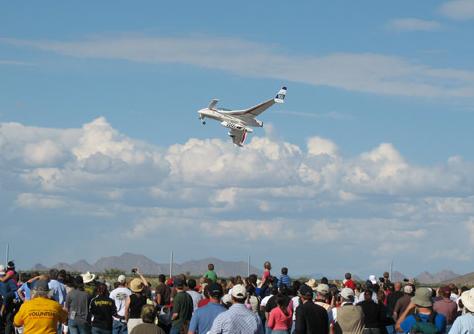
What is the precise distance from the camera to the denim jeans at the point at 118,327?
1755cm

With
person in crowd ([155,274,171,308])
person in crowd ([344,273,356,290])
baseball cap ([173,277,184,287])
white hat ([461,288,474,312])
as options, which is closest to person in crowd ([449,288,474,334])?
white hat ([461,288,474,312])

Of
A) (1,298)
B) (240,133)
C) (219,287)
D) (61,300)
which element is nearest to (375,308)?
(219,287)

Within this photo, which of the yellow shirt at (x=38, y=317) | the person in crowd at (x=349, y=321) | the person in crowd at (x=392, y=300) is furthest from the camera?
the person in crowd at (x=392, y=300)

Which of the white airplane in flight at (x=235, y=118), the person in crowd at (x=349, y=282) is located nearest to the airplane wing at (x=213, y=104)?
the white airplane in flight at (x=235, y=118)

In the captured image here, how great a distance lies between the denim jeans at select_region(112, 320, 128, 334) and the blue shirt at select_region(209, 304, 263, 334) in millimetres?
6433

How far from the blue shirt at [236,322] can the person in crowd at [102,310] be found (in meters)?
5.65

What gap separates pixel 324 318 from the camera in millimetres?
12883

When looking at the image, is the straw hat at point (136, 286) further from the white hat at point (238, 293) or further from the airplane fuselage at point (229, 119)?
the airplane fuselage at point (229, 119)

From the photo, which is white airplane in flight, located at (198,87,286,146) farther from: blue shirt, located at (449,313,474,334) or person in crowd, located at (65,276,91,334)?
blue shirt, located at (449,313,474,334)

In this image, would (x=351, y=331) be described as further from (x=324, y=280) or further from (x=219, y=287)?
(x=324, y=280)

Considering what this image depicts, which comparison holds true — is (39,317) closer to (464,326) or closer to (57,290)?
(464,326)

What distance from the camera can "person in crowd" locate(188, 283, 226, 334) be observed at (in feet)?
41.0

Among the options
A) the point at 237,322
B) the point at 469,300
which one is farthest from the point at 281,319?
the point at 469,300

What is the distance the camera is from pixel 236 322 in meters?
11.3
